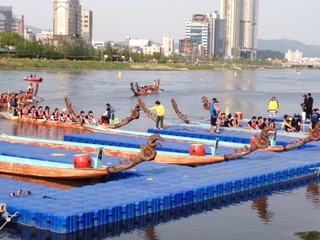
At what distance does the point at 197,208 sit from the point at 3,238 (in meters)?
5.80

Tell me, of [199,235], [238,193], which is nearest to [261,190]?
[238,193]

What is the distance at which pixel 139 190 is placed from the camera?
1873 centimetres

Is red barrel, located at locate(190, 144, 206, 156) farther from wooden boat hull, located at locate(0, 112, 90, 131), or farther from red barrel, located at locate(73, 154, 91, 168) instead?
wooden boat hull, located at locate(0, 112, 90, 131)

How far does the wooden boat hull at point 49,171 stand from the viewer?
2048cm

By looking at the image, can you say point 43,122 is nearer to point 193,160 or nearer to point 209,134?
point 209,134

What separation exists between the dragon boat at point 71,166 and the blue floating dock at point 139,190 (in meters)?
0.64

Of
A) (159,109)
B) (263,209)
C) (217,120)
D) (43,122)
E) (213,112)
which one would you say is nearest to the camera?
(263,209)

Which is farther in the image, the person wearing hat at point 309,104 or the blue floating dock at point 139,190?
the person wearing hat at point 309,104

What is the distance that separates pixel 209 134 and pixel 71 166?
1215 centimetres

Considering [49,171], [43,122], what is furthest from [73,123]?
[49,171]

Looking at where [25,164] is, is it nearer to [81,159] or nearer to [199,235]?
[81,159]

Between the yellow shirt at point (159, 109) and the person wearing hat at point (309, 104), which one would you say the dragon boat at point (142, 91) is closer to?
the person wearing hat at point (309, 104)

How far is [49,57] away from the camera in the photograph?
149 metres

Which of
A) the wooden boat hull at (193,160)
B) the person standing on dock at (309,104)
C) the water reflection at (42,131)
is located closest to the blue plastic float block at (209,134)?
the water reflection at (42,131)
